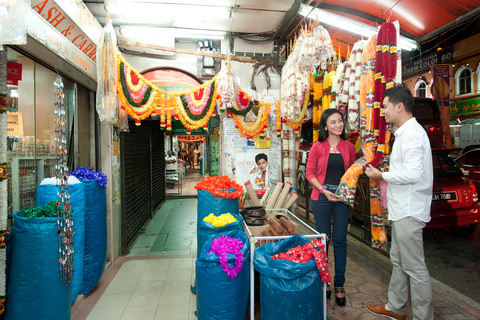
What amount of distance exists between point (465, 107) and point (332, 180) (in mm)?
12125

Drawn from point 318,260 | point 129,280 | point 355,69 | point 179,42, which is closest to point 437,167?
point 355,69

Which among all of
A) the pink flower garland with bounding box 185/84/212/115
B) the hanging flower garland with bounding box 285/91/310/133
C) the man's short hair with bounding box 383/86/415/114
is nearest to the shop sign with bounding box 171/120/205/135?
the pink flower garland with bounding box 185/84/212/115

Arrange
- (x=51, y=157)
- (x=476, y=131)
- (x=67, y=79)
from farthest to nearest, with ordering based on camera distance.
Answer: (x=476, y=131) → (x=67, y=79) → (x=51, y=157)

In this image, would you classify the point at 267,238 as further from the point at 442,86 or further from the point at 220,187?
the point at 442,86

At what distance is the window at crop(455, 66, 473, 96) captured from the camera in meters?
10.8

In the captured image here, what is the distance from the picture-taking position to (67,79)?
10.5 ft

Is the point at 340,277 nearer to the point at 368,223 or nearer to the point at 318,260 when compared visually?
the point at 318,260

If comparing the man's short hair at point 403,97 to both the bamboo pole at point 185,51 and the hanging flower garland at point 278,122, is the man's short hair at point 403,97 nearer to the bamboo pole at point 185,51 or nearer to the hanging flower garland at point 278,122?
the hanging flower garland at point 278,122

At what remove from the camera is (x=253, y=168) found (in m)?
4.36

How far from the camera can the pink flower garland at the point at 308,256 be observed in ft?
6.66

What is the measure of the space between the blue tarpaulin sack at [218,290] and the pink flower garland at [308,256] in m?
0.33

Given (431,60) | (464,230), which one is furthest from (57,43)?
(431,60)

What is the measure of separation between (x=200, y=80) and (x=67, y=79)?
1904 mm

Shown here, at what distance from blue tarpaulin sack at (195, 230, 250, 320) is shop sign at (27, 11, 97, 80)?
83.1 inches
